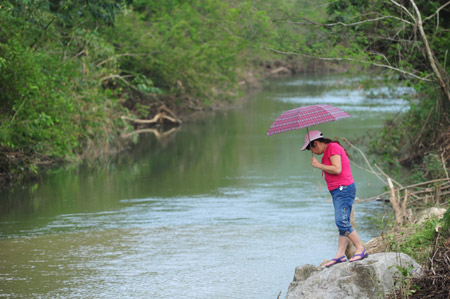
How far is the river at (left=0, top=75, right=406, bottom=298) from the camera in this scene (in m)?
8.23

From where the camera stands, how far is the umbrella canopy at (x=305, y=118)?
281 inches

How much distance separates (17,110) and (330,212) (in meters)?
6.70

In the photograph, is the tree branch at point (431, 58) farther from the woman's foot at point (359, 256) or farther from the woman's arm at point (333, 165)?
the woman's foot at point (359, 256)

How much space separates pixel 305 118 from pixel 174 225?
15.9 feet

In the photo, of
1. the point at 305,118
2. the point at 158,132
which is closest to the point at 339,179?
the point at 305,118

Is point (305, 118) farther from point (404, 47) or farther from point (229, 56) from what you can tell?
point (229, 56)

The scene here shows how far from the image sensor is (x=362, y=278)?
6484 mm

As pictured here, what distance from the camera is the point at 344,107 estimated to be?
31.5 meters

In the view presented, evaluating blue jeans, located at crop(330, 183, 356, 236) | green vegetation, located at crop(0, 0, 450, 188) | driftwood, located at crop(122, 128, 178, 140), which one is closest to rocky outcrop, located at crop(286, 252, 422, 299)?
blue jeans, located at crop(330, 183, 356, 236)

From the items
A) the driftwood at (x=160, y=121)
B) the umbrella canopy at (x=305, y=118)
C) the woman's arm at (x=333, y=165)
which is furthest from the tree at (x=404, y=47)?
the driftwood at (x=160, y=121)

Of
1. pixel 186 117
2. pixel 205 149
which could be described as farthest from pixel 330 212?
pixel 186 117

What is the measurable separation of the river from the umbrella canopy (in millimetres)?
1868

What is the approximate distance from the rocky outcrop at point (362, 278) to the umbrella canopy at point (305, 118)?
1.44 m

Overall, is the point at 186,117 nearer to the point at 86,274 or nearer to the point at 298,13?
the point at 298,13
